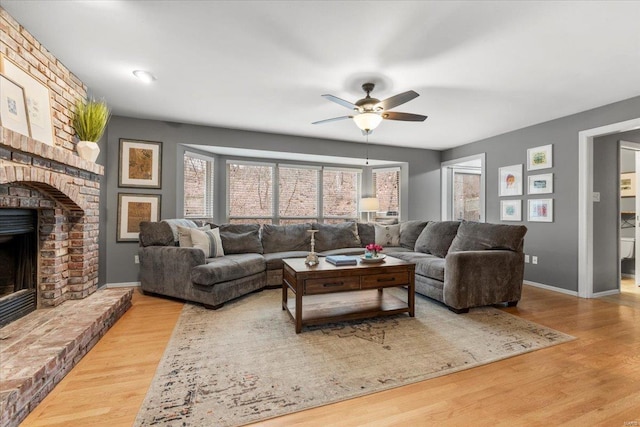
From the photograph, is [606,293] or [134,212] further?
[134,212]

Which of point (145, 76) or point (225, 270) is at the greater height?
point (145, 76)

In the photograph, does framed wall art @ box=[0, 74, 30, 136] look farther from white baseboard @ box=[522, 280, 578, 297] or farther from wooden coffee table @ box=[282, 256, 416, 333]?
white baseboard @ box=[522, 280, 578, 297]

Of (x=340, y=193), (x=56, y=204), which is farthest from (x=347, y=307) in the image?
(x=340, y=193)

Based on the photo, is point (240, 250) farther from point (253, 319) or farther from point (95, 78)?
point (95, 78)

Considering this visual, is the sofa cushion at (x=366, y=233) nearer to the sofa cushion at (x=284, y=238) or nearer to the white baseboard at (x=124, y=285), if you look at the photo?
the sofa cushion at (x=284, y=238)

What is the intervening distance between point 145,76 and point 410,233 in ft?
13.6

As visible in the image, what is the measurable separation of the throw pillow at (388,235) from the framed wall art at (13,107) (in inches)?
174

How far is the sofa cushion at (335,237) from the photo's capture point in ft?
15.6

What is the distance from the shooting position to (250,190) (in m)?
5.39

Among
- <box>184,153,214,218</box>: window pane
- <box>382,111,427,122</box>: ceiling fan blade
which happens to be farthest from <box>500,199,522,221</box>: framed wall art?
<box>184,153,214,218</box>: window pane

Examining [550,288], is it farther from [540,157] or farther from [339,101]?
[339,101]

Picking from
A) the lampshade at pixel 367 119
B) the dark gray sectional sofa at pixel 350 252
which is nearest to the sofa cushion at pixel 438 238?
the dark gray sectional sofa at pixel 350 252

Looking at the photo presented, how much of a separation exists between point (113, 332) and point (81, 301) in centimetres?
51

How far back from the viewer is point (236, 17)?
6.51 ft
